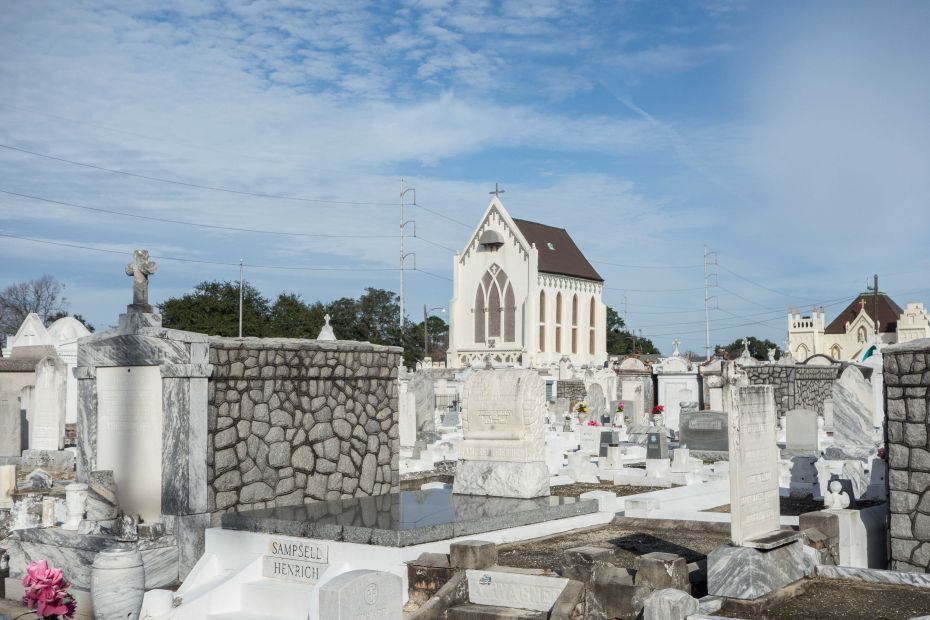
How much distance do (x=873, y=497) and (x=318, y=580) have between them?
26.3ft

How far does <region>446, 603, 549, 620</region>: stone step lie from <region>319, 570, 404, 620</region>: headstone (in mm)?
1692

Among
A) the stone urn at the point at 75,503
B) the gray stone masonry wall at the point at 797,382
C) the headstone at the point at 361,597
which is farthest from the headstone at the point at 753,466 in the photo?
the gray stone masonry wall at the point at 797,382

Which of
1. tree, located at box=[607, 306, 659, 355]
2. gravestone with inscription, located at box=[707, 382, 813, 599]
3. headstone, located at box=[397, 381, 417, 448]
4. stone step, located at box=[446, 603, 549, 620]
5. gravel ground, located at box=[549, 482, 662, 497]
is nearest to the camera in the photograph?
stone step, located at box=[446, 603, 549, 620]

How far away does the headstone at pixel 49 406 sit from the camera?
20.4 meters

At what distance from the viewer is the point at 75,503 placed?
427 inches

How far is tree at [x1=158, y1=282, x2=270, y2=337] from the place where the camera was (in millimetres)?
63156

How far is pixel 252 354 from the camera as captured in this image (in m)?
11.8

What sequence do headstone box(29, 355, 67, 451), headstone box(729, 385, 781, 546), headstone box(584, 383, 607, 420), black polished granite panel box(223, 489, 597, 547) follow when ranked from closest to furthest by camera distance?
headstone box(729, 385, 781, 546) → black polished granite panel box(223, 489, 597, 547) → headstone box(29, 355, 67, 451) → headstone box(584, 383, 607, 420)

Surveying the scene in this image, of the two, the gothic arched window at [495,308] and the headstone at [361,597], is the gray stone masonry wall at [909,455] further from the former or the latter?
the gothic arched window at [495,308]

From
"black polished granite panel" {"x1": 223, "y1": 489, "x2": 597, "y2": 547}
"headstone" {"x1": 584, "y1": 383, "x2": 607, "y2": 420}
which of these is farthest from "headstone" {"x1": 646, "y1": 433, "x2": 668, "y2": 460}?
"headstone" {"x1": 584, "y1": 383, "x2": 607, "y2": 420}

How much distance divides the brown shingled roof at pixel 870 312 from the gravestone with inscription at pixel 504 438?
80.1 metres

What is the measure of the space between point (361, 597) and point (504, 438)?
272 inches

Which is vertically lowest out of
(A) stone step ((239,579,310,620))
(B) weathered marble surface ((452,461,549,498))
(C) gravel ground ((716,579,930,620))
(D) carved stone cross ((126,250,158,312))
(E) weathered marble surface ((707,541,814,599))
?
(A) stone step ((239,579,310,620))

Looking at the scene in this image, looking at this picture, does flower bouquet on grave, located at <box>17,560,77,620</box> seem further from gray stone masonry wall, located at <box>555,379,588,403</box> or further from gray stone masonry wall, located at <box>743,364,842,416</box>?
gray stone masonry wall, located at <box>555,379,588,403</box>
